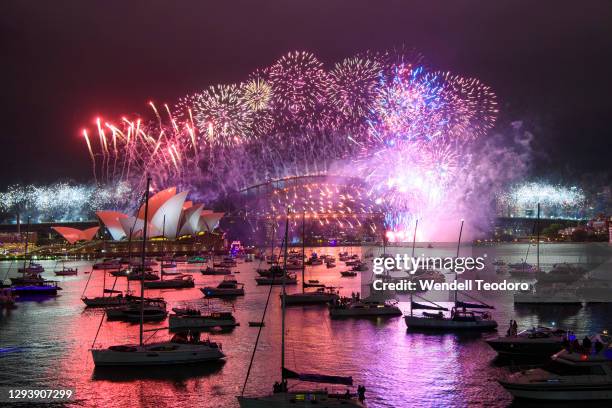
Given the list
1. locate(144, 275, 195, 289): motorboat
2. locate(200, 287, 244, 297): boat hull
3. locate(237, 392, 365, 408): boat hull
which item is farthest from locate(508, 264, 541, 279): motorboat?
locate(237, 392, 365, 408): boat hull

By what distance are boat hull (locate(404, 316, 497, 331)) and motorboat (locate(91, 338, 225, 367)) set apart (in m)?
9.51

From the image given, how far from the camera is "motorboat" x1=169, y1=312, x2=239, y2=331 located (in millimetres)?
28561

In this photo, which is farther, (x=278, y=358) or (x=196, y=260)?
(x=196, y=260)

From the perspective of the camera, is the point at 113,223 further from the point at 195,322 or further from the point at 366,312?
the point at 195,322

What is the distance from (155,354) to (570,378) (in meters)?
11.5

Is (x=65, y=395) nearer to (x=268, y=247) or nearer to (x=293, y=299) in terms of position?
(x=293, y=299)

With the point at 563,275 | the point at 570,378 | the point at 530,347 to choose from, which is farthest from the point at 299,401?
the point at 563,275

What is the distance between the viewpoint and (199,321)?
28875mm

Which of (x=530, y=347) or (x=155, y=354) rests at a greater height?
(x=530, y=347)

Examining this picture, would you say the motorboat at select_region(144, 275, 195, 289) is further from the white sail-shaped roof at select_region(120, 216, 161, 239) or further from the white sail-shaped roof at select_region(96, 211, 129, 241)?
the white sail-shaped roof at select_region(96, 211, 129, 241)

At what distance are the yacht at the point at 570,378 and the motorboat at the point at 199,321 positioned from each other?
14039 mm

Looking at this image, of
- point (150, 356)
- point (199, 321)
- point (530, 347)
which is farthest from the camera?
point (199, 321)

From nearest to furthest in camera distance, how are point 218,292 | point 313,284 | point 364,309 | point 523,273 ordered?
point 364,309, point 218,292, point 313,284, point 523,273

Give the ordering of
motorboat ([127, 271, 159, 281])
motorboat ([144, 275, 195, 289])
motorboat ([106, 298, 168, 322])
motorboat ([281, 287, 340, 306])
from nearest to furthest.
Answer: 1. motorboat ([106, 298, 168, 322])
2. motorboat ([281, 287, 340, 306])
3. motorboat ([144, 275, 195, 289])
4. motorboat ([127, 271, 159, 281])
